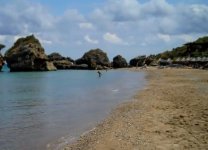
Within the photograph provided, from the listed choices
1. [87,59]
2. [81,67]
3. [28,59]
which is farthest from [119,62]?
[28,59]

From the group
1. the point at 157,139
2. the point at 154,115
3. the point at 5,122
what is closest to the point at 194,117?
the point at 154,115

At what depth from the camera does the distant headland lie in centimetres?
12457

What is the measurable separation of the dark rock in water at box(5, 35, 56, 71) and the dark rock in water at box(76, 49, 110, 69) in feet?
65.7

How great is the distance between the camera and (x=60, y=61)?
16112 cm

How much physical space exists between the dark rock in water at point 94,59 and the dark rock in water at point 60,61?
4.52 meters

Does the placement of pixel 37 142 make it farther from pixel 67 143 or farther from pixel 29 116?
pixel 29 116

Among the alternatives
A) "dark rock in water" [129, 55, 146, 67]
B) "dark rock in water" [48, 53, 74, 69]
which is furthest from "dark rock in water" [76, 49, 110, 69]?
"dark rock in water" [129, 55, 146, 67]

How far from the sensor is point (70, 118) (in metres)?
23.7

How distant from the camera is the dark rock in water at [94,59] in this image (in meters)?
157

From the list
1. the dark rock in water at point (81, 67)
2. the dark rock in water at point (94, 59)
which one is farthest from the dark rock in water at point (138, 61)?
the dark rock in water at point (81, 67)

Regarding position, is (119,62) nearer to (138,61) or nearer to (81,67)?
(138,61)

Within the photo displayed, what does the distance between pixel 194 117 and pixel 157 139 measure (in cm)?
501

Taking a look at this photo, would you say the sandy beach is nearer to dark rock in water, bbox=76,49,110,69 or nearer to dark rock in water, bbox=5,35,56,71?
dark rock in water, bbox=5,35,56,71

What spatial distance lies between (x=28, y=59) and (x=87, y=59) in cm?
3193
